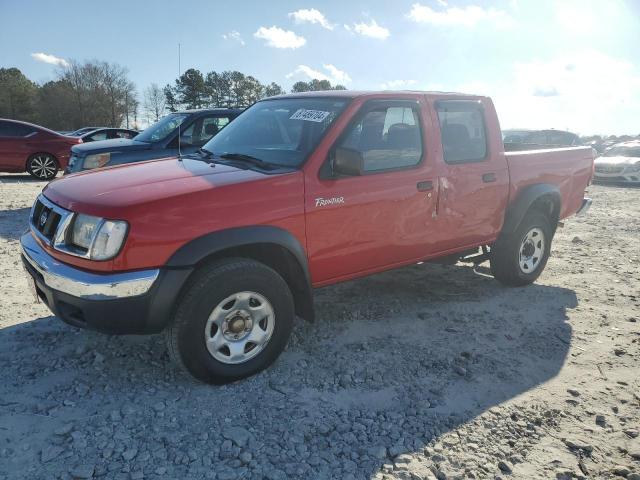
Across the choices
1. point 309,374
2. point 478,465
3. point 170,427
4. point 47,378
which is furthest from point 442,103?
point 47,378

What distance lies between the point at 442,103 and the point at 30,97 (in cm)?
6985

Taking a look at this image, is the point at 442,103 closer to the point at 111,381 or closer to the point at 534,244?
the point at 534,244

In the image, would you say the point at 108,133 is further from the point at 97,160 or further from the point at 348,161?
the point at 348,161

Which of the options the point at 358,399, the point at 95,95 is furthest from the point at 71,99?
the point at 358,399

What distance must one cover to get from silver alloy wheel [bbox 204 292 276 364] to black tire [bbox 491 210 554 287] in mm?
2744

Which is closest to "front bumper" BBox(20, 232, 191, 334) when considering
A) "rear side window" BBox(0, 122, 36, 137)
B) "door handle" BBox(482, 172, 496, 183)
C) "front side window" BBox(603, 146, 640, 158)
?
"door handle" BBox(482, 172, 496, 183)

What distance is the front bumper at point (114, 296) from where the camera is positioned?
2682 mm

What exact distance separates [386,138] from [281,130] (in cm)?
83

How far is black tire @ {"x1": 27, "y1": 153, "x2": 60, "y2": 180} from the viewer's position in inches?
482

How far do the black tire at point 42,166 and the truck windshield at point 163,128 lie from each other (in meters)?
5.52

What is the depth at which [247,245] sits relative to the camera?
10.1 ft

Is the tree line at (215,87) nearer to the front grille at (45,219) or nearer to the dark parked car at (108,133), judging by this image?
the dark parked car at (108,133)

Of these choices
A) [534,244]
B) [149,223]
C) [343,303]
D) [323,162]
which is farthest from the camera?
[534,244]

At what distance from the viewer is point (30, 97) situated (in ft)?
199
